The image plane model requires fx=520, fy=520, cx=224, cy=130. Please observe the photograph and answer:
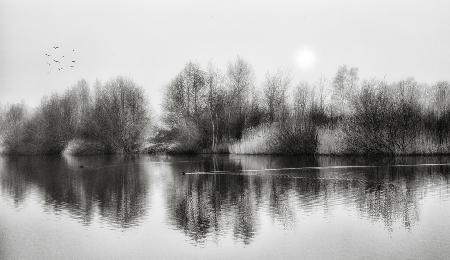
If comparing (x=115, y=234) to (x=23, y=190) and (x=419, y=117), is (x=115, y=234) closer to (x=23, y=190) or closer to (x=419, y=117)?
(x=23, y=190)

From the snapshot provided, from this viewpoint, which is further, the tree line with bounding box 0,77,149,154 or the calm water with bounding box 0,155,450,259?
the tree line with bounding box 0,77,149,154

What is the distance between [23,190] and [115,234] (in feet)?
33.8

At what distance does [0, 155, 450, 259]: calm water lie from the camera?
9250mm

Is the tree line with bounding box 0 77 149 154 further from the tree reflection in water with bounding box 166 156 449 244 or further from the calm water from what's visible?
the calm water

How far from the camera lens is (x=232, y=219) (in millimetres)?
11984

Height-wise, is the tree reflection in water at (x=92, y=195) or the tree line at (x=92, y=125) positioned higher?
the tree line at (x=92, y=125)

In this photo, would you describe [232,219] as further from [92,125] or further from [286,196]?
[92,125]

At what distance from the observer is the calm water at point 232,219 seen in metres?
9.25

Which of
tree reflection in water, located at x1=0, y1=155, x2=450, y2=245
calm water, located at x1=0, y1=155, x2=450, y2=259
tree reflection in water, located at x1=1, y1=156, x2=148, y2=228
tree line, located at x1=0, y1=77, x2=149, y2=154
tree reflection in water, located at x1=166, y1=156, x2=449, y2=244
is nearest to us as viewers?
calm water, located at x1=0, y1=155, x2=450, y2=259

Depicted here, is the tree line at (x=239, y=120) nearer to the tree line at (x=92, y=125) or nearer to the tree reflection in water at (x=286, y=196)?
the tree line at (x=92, y=125)

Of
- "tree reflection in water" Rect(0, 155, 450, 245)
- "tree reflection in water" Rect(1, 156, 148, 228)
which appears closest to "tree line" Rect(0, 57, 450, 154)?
"tree reflection in water" Rect(0, 155, 450, 245)

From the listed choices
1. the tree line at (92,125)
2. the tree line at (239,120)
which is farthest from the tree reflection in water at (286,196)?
the tree line at (92,125)

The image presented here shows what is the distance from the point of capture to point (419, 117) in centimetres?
3541

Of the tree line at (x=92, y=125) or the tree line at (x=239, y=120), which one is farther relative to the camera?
the tree line at (x=92, y=125)
